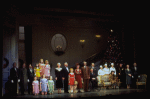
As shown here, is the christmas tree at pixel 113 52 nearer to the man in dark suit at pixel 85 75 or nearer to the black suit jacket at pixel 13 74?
the man in dark suit at pixel 85 75

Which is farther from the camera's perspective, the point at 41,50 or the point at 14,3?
the point at 41,50

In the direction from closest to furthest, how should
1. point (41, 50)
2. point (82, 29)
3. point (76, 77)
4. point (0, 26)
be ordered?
point (0, 26) < point (76, 77) < point (41, 50) < point (82, 29)

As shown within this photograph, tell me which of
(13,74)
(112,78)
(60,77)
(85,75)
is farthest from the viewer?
(112,78)

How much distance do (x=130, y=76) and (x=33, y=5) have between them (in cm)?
→ 689

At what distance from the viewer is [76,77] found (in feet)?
38.8

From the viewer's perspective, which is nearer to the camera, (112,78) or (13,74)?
(13,74)

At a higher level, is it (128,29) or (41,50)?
(128,29)

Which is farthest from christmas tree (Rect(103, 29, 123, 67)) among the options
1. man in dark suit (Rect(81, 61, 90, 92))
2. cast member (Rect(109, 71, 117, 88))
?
man in dark suit (Rect(81, 61, 90, 92))

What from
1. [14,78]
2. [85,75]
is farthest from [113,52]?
[14,78]

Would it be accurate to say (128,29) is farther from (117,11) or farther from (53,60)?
(53,60)

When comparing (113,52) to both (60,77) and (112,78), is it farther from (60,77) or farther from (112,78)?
(60,77)

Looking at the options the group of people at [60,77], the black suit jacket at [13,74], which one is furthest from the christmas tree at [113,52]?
the black suit jacket at [13,74]

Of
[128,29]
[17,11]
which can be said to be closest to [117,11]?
[128,29]

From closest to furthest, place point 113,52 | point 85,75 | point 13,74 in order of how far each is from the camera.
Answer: point 13,74, point 85,75, point 113,52
